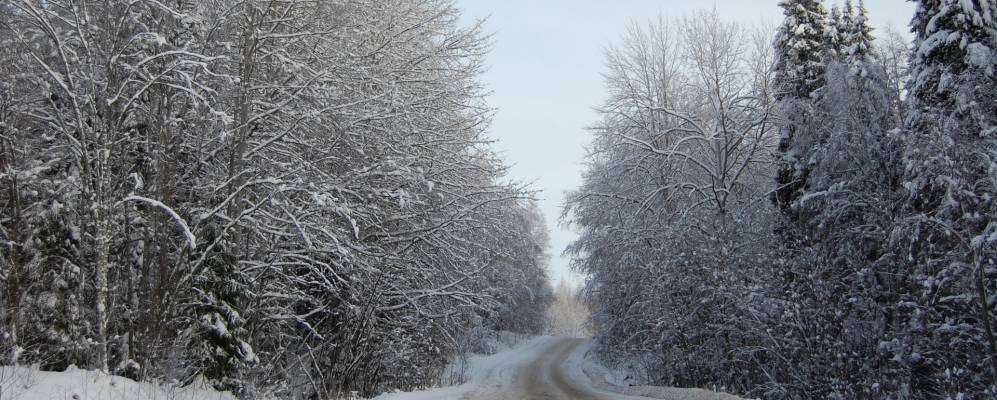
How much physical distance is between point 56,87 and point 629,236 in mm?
15564

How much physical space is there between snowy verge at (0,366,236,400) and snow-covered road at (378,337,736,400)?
528cm

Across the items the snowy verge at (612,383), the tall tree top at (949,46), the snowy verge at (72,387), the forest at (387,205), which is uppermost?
the tall tree top at (949,46)

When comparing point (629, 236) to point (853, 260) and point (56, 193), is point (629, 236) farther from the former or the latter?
point (56, 193)

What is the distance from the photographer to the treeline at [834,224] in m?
10.6

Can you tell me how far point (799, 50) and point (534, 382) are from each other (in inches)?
545

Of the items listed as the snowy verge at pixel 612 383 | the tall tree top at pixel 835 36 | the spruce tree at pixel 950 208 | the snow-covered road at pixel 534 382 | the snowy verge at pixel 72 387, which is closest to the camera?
the snowy verge at pixel 72 387

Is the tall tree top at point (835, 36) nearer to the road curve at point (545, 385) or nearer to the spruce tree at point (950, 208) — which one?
the spruce tree at point (950, 208)

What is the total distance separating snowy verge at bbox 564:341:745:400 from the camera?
1373 cm

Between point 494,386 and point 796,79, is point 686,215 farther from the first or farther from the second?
point 494,386

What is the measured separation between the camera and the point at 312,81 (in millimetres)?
9539

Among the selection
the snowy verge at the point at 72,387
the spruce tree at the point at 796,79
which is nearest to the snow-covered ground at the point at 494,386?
the snowy verge at the point at 72,387

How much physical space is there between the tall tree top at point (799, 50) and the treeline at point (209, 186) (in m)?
9.81

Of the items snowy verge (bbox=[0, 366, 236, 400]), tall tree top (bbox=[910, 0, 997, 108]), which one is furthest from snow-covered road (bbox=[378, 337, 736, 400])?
tall tree top (bbox=[910, 0, 997, 108])

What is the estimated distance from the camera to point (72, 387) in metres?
6.02
